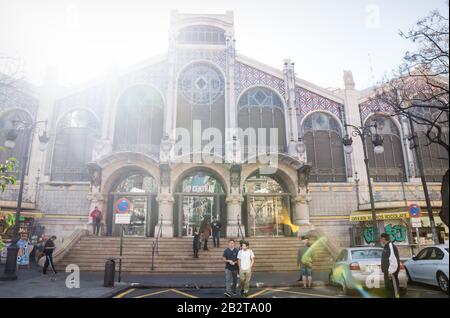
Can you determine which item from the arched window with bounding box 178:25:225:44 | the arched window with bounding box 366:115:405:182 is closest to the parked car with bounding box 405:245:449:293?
the arched window with bounding box 366:115:405:182

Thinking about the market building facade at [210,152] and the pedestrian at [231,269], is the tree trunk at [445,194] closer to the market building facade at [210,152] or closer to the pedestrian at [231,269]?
the pedestrian at [231,269]

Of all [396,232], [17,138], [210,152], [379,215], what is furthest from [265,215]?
[17,138]

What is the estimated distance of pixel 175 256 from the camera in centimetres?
1520

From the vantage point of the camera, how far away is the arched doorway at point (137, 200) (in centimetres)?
2027

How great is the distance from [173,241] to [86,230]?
5539 millimetres

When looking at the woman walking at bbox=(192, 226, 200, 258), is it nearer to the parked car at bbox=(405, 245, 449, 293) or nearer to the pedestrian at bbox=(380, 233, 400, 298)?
the parked car at bbox=(405, 245, 449, 293)

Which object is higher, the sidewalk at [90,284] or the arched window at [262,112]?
the arched window at [262,112]

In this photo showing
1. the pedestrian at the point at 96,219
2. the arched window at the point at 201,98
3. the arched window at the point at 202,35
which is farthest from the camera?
the arched window at the point at 202,35

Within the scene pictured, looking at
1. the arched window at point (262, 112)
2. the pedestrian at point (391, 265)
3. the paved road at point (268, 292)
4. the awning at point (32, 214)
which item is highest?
the arched window at point (262, 112)

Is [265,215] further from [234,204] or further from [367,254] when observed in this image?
[367,254]

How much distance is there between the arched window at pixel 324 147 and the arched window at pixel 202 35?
9.69 metres

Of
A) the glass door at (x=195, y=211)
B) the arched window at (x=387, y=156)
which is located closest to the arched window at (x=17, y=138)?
the glass door at (x=195, y=211)

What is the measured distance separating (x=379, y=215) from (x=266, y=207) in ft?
23.6
